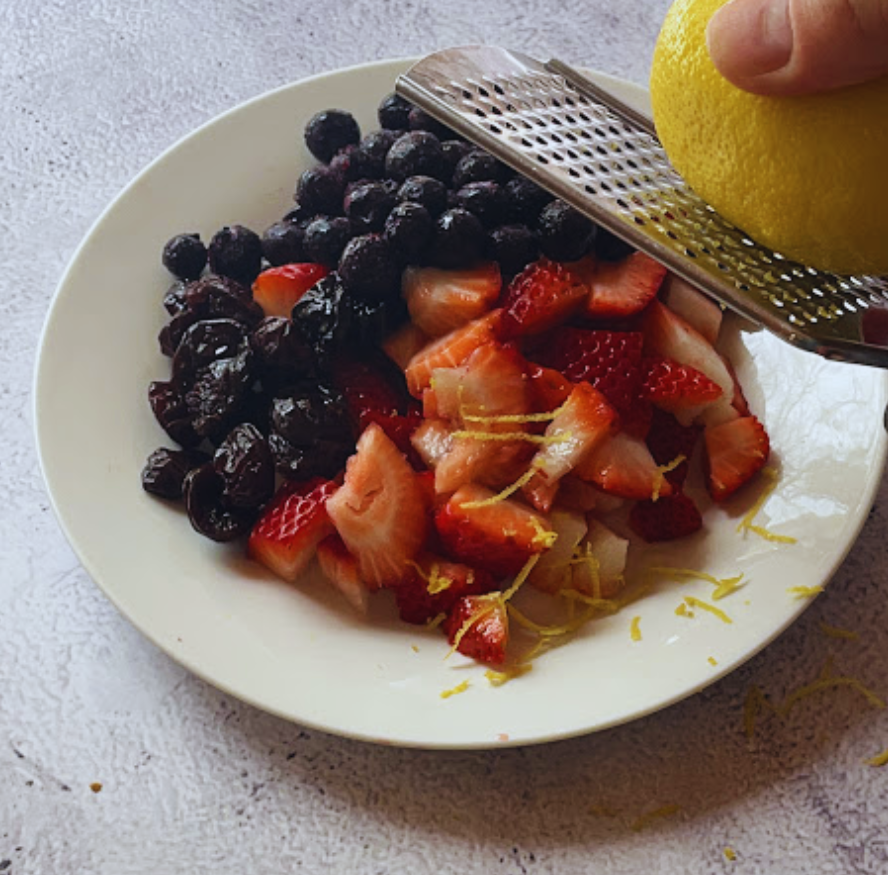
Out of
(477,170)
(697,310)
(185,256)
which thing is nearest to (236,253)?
(185,256)

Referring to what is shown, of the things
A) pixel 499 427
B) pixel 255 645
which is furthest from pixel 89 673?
pixel 499 427

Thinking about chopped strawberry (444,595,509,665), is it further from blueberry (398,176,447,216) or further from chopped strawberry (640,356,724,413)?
blueberry (398,176,447,216)

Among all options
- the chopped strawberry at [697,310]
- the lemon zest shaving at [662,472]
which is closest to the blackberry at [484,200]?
the chopped strawberry at [697,310]

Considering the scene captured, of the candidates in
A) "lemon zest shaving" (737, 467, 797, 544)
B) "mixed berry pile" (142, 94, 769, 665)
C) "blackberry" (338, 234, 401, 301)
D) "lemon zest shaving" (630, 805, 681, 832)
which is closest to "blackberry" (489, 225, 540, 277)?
"mixed berry pile" (142, 94, 769, 665)

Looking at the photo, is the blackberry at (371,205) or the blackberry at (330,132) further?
the blackberry at (330,132)

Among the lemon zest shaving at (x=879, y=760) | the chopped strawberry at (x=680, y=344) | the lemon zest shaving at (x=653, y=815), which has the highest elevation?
the chopped strawberry at (x=680, y=344)

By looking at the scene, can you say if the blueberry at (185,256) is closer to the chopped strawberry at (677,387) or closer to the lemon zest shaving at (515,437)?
the lemon zest shaving at (515,437)

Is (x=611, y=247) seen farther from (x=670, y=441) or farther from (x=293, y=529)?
(x=293, y=529)
